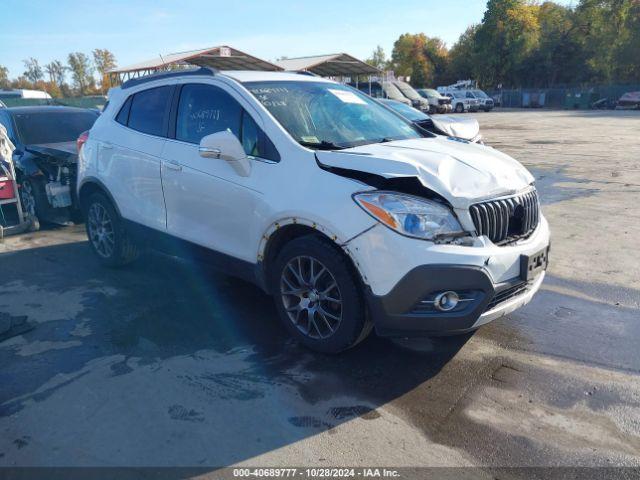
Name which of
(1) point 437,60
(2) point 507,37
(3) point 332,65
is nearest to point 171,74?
(3) point 332,65

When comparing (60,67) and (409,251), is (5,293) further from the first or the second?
(60,67)

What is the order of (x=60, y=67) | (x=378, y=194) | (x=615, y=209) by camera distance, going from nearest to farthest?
(x=378, y=194), (x=615, y=209), (x=60, y=67)

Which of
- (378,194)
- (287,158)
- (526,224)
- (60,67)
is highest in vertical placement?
(60,67)

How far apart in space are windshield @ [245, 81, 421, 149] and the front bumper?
1.03m

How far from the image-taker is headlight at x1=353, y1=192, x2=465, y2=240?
3.15 metres

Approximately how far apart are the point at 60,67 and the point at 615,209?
319ft

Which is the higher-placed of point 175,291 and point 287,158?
point 287,158

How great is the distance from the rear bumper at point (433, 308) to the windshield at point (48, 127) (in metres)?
7.30

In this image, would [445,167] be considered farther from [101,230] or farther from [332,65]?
[332,65]

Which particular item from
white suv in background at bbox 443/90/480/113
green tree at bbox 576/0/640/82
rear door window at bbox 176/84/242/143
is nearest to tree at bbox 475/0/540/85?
green tree at bbox 576/0/640/82

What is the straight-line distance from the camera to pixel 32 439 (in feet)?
9.70

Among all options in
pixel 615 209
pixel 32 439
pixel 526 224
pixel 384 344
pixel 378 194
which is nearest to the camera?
pixel 32 439

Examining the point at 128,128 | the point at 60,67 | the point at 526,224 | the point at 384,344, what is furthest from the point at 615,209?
the point at 60,67

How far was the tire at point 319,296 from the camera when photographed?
3396mm
